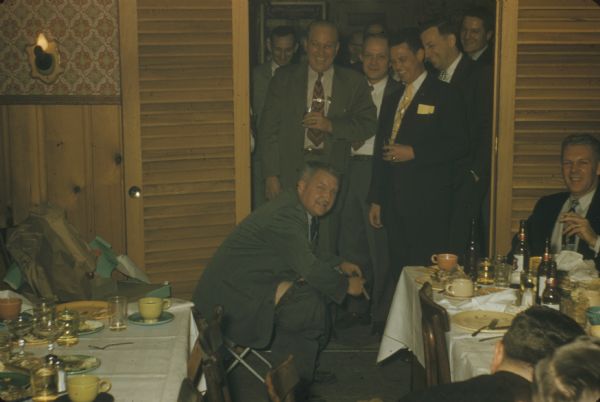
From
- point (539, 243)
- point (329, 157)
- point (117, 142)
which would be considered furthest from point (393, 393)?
point (117, 142)

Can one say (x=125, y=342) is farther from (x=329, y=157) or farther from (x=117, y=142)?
(x=329, y=157)

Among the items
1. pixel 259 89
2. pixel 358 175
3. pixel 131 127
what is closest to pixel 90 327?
pixel 131 127

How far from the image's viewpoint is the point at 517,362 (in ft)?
6.63

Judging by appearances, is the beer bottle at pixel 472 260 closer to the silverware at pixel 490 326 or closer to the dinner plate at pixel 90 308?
the silverware at pixel 490 326

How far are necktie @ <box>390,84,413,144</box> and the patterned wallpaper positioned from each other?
174cm

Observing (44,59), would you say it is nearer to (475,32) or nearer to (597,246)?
(475,32)

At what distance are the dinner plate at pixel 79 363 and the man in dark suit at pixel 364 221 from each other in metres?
3.25

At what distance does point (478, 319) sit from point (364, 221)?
2.70 metres

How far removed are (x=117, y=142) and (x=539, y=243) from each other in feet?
8.44

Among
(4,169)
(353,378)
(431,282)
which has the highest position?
(4,169)

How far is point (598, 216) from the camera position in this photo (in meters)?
3.97

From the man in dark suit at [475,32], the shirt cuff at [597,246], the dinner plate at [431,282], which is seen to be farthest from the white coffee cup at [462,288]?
the man in dark suit at [475,32]

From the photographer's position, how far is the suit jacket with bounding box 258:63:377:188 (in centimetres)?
557

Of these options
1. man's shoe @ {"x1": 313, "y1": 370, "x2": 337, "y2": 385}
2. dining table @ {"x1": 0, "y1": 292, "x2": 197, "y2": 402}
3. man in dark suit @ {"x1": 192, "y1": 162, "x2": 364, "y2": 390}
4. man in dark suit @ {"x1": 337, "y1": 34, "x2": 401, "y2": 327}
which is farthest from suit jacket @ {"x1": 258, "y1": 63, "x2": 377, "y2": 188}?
dining table @ {"x1": 0, "y1": 292, "x2": 197, "y2": 402}
